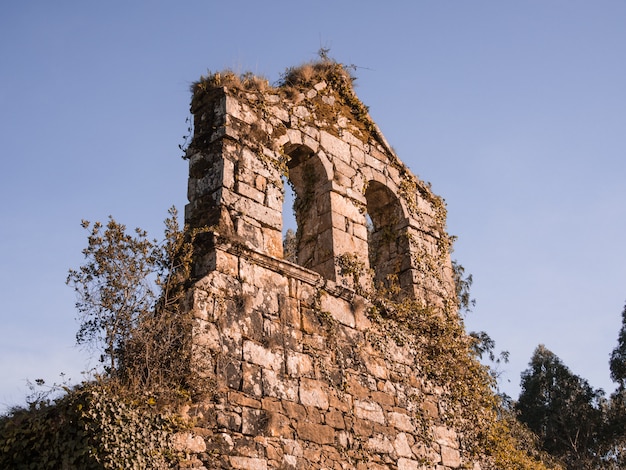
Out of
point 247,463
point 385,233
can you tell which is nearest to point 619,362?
point 385,233

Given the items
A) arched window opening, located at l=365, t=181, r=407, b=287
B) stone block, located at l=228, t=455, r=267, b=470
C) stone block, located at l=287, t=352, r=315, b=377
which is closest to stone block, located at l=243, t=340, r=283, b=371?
stone block, located at l=287, t=352, r=315, b=377

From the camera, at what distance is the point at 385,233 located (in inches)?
356

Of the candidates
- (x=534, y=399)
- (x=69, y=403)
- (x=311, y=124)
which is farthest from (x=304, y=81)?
(x=534, y=399)

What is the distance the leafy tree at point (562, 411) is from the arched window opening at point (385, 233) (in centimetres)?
1787

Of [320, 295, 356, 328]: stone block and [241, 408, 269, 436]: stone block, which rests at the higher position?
[320, 295, 356, 328]: stone block

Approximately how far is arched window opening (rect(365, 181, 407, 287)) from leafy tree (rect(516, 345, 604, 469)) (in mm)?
17870

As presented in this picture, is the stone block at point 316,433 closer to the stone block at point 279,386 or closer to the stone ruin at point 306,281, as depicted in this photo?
the stone ruin at point 306,281

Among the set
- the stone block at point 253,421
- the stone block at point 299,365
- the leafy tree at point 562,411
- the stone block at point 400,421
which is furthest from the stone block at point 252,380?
the leafy tree at point 562,411

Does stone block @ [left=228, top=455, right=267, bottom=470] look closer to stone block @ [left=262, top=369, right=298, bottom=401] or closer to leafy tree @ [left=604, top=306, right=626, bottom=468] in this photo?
stone block @ [left=262, top=369, right=298, bottom=401]

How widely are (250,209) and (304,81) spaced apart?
7.76ft

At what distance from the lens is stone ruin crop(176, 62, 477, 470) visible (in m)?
6.05

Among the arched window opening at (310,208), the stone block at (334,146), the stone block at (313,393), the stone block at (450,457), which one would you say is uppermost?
the stone block at (334,146)

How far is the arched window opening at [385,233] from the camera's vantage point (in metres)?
8.82

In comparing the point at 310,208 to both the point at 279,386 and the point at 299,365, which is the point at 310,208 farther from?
the point at 279,386
